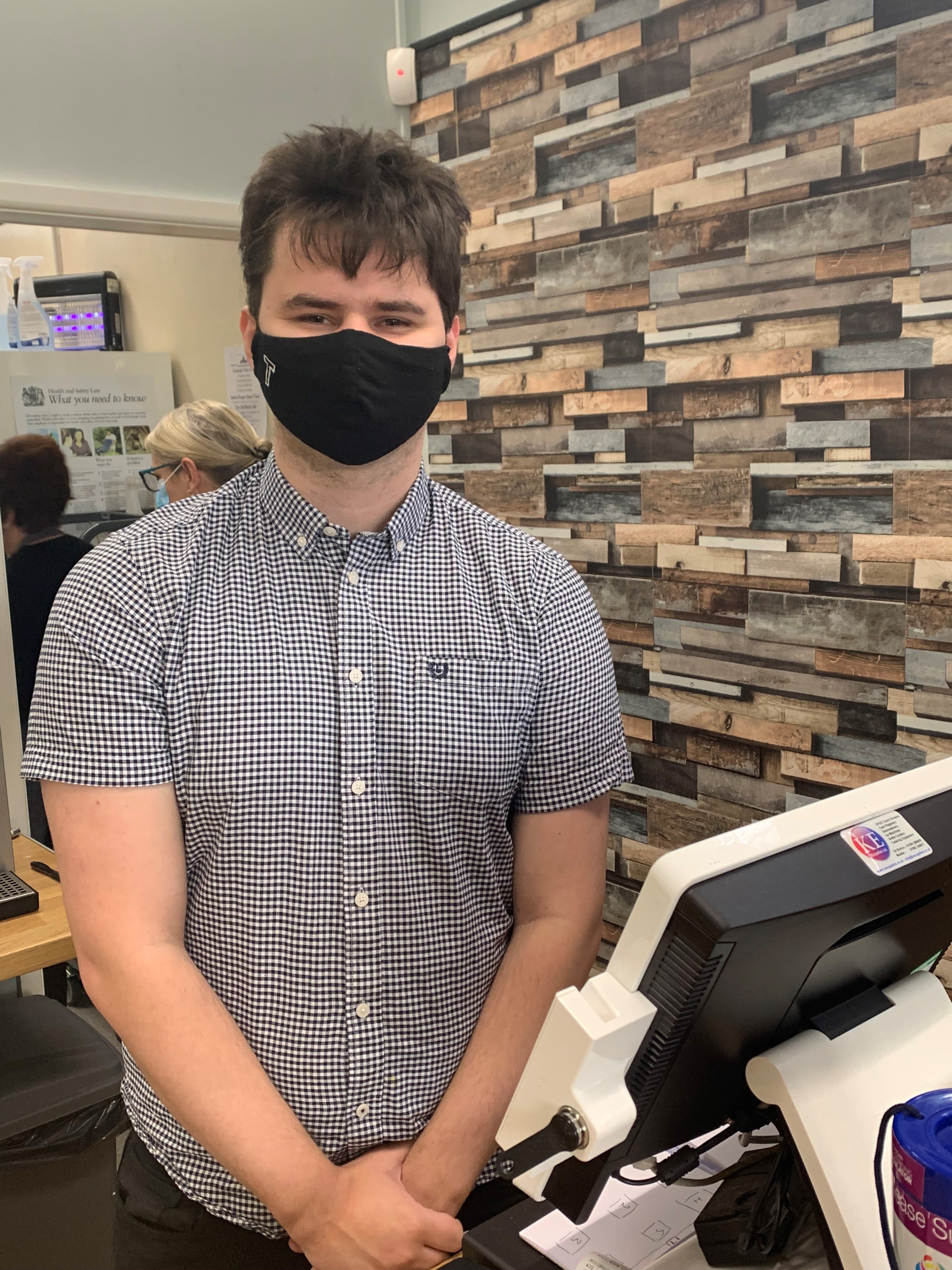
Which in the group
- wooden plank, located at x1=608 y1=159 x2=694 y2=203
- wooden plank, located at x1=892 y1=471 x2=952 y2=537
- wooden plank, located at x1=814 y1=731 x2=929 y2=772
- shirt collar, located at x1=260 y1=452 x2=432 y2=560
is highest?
wooden plank, located at x1=608 y1=159 x2=694 y2=203

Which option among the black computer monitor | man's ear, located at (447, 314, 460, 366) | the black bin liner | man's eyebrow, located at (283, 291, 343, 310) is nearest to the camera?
the black computer monitor

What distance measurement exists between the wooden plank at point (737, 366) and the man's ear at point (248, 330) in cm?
Answer: 149

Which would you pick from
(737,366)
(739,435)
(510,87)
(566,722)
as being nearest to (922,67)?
(737,366)

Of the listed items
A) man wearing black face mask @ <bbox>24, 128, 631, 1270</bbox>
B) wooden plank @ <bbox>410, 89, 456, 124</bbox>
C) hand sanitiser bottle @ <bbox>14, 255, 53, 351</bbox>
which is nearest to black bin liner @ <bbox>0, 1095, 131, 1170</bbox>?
man wearing black face mask @ <bbox>24, 128, 631, 1270</bbox>

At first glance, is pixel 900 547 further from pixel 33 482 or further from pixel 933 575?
pixel 33 482

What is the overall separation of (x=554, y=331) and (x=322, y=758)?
2.08 m

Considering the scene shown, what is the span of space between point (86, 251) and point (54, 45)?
214 cm

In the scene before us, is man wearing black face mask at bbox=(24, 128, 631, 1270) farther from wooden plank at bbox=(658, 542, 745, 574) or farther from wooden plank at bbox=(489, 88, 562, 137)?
wooden plank at bbox=(489, 88, 562, 137)

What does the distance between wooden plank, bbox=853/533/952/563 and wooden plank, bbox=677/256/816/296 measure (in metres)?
0.58

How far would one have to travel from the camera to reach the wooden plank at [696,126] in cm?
239

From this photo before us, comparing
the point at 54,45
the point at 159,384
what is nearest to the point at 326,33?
the point at 54,45

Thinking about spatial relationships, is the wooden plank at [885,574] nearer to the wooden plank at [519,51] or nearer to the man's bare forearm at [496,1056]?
the man's bare forearm at [496,1056]

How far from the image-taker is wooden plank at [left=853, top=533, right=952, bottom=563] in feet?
Answer: 7.00

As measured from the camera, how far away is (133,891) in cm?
104
